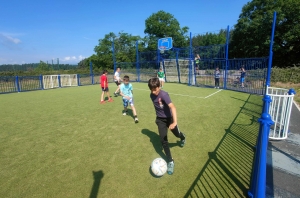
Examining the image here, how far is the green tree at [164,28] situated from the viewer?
46.0 meters

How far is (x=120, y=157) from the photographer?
12.7ft

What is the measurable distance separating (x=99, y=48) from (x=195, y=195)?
48.9m

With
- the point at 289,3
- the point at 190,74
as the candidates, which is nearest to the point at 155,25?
the point at 289,3

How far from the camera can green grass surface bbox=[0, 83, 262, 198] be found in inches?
113

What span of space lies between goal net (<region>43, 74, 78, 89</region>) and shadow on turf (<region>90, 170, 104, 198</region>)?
1868 cm

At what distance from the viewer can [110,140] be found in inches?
189

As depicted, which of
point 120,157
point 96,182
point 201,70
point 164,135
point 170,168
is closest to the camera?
point 96,182

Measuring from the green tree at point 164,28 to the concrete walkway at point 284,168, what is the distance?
43.5m

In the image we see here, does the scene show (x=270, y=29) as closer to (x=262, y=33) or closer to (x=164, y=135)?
(x=262, y=33)

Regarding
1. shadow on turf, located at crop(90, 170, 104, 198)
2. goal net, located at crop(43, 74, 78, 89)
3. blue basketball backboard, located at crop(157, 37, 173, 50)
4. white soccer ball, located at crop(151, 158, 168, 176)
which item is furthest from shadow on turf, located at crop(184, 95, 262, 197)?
goal net, located at crop(43, 74, 78, 89)

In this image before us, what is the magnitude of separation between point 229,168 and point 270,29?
32694 mm

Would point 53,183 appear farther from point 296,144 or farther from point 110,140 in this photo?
point 296,144

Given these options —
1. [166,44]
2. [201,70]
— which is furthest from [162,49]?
[201,70]

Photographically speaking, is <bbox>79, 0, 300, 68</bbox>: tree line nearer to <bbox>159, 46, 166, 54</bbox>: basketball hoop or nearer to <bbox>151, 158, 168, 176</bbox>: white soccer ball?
<bbox>159, 46, 166, 54</bbox>: basketball hoop
